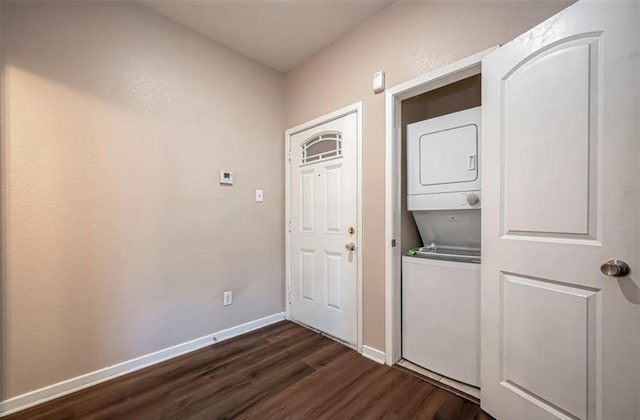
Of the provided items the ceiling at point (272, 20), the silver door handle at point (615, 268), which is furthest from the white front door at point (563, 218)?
the ceiling at point (272, 20)

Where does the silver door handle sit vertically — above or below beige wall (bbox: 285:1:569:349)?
below

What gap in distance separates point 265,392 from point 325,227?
4.41 feet

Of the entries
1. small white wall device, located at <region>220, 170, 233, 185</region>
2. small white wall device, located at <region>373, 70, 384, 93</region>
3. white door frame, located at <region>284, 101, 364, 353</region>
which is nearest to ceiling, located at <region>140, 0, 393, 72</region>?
small white wall device, located at <region>373, 70, 384, 93</region>

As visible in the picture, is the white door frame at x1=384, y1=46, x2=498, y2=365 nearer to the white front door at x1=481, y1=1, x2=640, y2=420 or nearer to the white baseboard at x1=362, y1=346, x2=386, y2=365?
the white baseboard at x1=362, y1=346, x2=386, y2=365

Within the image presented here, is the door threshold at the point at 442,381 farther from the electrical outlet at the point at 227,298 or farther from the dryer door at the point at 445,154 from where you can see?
the electrical outlet at the point at 227,298

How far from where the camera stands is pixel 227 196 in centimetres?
240

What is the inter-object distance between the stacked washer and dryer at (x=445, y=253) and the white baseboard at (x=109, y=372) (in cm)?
157

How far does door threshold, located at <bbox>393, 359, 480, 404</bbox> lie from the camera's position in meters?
1.58

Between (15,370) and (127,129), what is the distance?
1.60 m

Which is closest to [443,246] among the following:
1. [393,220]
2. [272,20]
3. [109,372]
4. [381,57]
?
[393,220]

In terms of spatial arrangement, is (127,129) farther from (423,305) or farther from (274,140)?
(423,305)

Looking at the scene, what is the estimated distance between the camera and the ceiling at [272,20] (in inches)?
75.4

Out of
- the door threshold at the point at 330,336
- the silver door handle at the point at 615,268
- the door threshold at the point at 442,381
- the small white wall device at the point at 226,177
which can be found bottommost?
the door threshold at the point at 330,336

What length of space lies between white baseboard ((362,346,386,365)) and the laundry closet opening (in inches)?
6.9
